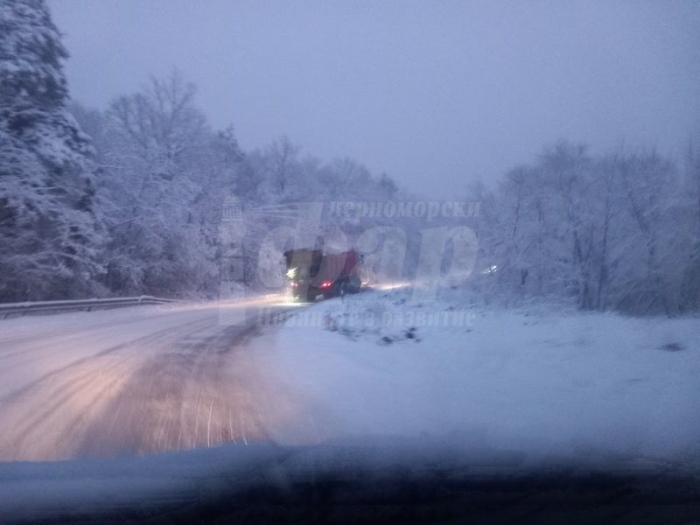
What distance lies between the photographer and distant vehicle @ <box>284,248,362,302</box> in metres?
33.4

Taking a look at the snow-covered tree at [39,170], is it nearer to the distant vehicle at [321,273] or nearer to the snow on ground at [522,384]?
the distant vehicle at [321,273]

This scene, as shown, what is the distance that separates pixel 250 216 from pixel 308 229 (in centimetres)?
498

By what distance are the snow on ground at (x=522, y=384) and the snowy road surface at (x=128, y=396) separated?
917mm

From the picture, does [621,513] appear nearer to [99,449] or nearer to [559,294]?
[99,449]

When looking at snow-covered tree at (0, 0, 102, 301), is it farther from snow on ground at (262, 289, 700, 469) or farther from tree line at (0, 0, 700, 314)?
snow on ground at (262, 289, 700, 469)

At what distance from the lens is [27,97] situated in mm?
27297

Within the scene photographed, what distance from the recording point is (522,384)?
Answer: 30.4 feet

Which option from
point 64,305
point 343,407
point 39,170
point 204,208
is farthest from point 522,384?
point 204,208

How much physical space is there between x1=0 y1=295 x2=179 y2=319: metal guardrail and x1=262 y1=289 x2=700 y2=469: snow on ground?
13575 millimetres

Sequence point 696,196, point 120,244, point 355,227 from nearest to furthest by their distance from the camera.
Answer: point 696,196, point 120,244, point 355,227

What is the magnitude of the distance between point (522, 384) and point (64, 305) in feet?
73.0

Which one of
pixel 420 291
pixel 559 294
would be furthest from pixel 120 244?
pixel 559 294

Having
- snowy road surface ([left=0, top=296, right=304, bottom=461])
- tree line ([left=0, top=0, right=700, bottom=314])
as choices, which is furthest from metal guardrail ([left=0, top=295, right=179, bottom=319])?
snowy road surface ([left=0, top=296, right=304, bottom=461])

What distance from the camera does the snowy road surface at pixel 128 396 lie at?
6863 millimetres
